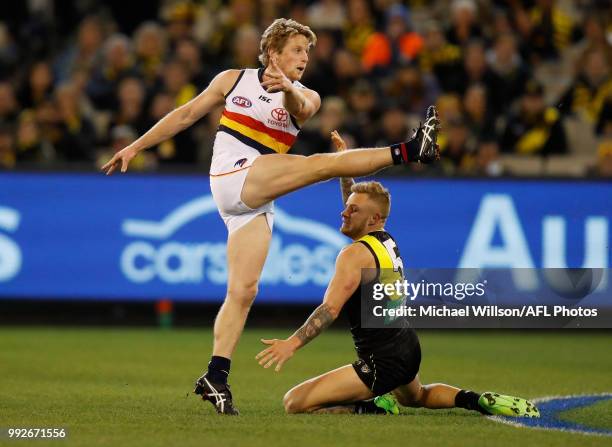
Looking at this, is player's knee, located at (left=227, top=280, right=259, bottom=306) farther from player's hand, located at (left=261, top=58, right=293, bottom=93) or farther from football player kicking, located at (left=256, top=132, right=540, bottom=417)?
player's hand, located at (left=261, top=58, right=293, bottom=93)

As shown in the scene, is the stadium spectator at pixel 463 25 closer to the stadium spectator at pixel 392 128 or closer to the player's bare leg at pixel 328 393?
the stadium spectator at pixel 392 128

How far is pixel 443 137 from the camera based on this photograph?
16453mm

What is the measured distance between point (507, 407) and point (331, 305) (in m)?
1.40

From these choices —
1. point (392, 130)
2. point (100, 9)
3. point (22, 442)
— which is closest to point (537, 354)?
point (392, 130)

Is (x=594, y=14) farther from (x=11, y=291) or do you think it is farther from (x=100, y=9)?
(x=11, y=291)

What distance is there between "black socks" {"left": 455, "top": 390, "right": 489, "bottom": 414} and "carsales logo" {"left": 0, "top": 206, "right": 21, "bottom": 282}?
7.77 m

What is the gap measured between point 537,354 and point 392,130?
4.25 metres

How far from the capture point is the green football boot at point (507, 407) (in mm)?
8336

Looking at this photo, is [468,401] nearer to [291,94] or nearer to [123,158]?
[291,94]

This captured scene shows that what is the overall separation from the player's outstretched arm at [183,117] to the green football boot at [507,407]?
9.02ft

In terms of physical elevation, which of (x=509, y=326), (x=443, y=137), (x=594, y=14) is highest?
(x=594, y=14)

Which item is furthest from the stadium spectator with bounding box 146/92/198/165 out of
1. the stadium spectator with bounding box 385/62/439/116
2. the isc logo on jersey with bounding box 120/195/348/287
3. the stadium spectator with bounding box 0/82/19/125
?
the stadium spectator with bounding box 385/62/439/116

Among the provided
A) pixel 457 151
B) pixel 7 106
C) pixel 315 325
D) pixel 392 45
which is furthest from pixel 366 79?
pixel 315 325

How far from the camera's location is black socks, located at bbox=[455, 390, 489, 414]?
8461mm
